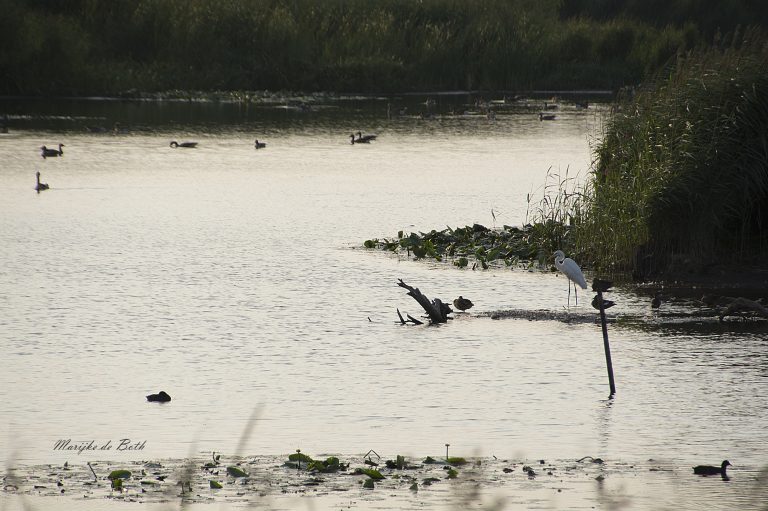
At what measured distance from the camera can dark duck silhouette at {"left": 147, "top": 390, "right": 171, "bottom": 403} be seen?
517 inches

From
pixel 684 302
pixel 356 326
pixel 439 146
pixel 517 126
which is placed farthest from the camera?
pixel 517 126

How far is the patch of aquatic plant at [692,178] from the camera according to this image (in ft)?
62.0

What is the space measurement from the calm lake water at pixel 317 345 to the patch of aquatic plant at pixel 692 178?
48.8 inches

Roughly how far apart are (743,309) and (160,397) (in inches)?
304

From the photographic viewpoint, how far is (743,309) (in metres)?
17.2

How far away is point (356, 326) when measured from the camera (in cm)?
1672

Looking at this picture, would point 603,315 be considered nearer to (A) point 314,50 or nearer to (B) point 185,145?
(B) point 185,145

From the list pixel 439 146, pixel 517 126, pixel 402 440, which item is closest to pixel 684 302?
pixel 402 440

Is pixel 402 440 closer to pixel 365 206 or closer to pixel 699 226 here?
pixel 699 226

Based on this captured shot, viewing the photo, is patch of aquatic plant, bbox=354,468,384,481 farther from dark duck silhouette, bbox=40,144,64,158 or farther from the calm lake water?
dark duck silhouette, bbox=40,144,64,158

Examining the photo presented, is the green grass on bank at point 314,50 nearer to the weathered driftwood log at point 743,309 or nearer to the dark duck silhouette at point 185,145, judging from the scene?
the dark duck silhouette at point 185,145

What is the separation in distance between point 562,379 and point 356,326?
11.2ft

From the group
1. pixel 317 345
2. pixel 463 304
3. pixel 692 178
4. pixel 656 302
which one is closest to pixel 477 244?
pixel 692 178

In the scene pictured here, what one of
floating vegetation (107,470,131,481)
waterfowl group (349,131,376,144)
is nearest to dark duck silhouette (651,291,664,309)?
floating vegetation (107,470,131,481)
